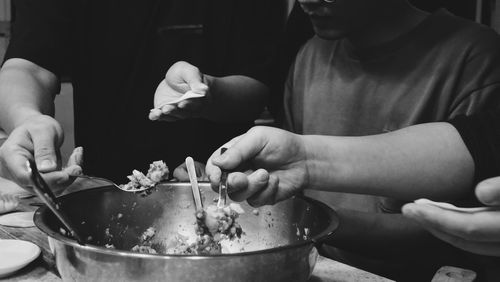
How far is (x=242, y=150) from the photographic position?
43.3 inches

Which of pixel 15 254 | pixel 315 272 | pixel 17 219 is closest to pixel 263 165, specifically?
pixel 315 272

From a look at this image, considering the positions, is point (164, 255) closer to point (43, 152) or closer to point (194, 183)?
point (194, 183)

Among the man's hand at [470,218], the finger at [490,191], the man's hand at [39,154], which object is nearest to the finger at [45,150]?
the man's hand at [39,154]

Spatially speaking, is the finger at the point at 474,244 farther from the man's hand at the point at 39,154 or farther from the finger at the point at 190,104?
the man's hand at the point at 39,154

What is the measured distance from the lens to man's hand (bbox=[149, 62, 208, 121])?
4.69 ft

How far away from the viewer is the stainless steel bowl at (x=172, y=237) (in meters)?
0.87

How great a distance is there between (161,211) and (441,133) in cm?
73

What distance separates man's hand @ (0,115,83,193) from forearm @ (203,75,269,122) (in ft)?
1.78

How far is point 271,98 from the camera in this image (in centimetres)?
221

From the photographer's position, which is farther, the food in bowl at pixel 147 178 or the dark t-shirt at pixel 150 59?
the dark t-shirt at pixel 150 59

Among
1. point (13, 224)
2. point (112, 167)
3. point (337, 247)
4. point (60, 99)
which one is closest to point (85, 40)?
point (112, 167)

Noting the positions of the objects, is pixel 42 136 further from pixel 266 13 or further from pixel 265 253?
pixel 266 13

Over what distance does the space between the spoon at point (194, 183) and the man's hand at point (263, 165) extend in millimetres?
102

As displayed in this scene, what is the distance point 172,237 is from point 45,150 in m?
0.39
